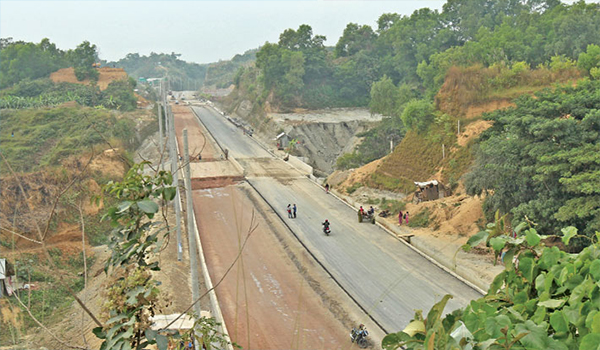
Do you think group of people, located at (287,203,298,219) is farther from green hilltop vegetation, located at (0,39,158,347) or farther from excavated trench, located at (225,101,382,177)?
excavated trench, located at (225,101,382,177)

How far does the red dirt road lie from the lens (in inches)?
917

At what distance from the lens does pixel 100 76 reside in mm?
101812

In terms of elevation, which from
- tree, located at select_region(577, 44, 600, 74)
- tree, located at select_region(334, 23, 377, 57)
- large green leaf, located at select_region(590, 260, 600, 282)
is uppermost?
tree, located at select_region(334, 23, 377, 57)

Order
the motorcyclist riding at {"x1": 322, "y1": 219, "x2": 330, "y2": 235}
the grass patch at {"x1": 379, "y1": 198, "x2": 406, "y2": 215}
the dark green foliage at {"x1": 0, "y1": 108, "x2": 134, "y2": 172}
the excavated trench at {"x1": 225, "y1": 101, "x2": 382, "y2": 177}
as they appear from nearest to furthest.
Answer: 1. the motorcyclist riding at {"x1": 322, "y1": 219, "x2": 330, "y2": 235}
2. the grass patch at {"x1": 379, "y1": 198, "x2": 406, "y2": 215}
3. the dark green foliage at {"x1": 0, "y1": 108, "x2": 134, "y2": 172}
4. the excavated trench at {"x1": 225, "y1": 101, "x2": 382, "y2": 177}

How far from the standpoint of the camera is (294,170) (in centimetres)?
5691

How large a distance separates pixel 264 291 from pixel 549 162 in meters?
15.1

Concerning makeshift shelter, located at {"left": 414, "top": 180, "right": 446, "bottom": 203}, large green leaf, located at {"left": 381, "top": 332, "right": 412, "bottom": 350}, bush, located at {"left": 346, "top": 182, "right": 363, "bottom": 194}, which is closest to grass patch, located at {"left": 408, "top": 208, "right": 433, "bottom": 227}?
makeshift shelter, located at {"left": 414, "top": 180, "right": 446, "bottom": 203}

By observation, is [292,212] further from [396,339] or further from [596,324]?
[596,324]

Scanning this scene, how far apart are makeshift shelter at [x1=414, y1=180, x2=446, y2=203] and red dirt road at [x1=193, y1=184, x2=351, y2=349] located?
10.3m

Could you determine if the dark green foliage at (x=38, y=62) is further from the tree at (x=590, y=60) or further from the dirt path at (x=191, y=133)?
the tree at (x=590, y=60)

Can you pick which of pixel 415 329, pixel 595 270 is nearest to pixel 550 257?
pixel 595 270

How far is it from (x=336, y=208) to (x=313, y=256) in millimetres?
10635

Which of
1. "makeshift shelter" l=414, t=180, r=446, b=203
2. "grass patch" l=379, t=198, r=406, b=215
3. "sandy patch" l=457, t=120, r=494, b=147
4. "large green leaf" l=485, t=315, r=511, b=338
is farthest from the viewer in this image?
"sandy patch" l=457, t=120, r=494, b=147

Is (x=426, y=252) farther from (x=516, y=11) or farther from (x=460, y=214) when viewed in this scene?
(x=516, y=11)
